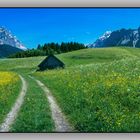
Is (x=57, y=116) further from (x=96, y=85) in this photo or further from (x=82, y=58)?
(x=82, y=58)

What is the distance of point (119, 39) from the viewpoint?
10508 millimetres

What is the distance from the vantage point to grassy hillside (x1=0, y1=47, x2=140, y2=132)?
31.7ft

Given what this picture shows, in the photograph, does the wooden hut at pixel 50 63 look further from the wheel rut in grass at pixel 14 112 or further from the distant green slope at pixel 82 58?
the wheel rut in grass at pixel 14 112

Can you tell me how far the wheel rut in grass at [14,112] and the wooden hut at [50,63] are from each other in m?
0.43

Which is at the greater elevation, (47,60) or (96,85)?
(47,60)

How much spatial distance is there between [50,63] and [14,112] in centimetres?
119

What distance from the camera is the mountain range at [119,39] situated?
34.0 feet

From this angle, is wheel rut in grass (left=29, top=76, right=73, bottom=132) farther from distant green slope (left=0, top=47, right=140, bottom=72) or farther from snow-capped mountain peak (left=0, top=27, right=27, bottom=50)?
snow-capped mountain peak (left=0, top=27, right=27, bottom=50)

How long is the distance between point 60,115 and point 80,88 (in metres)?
0.69

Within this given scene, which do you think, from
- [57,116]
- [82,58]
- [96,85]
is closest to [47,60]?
[82,58]

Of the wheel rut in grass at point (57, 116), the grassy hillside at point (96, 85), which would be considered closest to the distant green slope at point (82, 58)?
the grassy hillside at point (96, 85)

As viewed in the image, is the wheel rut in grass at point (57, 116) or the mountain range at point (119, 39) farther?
the mountain range at point (119, 39)

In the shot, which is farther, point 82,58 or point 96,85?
point 82,58

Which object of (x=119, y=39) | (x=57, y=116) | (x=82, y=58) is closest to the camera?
(x=57, y=116)
